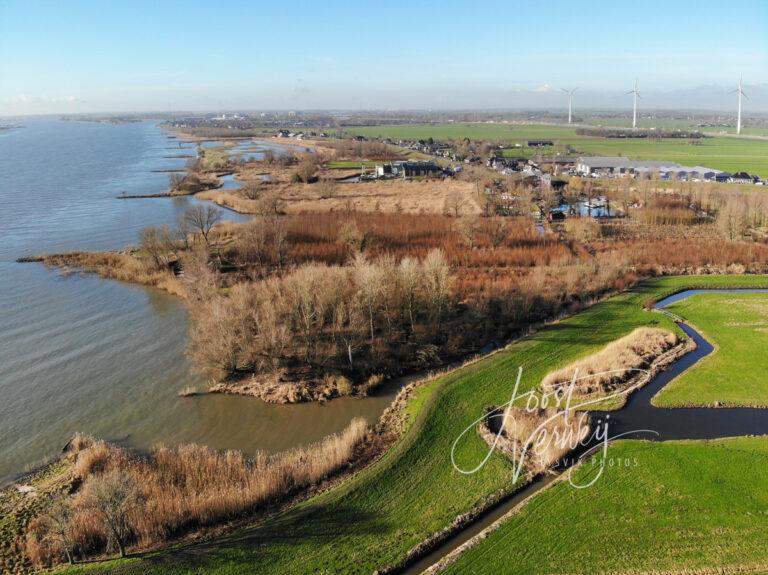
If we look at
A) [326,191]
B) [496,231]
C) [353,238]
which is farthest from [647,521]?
[326,191]

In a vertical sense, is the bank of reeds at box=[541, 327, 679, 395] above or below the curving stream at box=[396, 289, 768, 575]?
above

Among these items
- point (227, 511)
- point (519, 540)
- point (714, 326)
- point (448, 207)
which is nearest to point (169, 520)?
point (227, 511)

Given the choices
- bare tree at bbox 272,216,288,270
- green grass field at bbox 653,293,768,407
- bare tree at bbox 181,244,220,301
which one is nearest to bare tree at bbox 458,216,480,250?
bare tree at bbox 272,216,288,270

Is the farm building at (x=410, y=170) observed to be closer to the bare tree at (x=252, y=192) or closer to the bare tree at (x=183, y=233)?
the bare tree at (x=252, y=192)

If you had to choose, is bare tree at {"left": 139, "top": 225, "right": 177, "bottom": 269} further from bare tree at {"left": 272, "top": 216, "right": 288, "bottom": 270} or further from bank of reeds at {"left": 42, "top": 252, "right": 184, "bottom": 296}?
bare tree at {"left": 272, "top": 216, "right": 288, "bottom": 270}

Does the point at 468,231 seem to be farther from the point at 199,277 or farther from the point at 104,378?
the point at 104,378

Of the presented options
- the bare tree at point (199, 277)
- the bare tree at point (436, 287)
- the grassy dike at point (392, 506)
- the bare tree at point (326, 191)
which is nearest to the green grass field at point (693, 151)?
the bare tree at point (326, 191)

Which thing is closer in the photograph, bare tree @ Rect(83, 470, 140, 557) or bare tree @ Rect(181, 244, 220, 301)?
bare tree @ Rect(83, 470, 140, 557)
